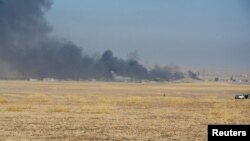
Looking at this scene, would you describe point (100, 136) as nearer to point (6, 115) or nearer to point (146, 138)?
point (146, 138)

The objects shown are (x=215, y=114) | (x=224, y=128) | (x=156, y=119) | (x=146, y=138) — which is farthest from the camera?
(x=215, y=114)

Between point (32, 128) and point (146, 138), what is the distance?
26.8 feet

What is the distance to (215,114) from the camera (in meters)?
47.7

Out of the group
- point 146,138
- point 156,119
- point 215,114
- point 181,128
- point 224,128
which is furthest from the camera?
point 215,114

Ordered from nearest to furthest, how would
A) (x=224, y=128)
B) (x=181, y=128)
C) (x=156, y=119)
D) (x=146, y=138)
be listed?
(x=224, y=128) → (x=146, y=138) → (x=181, y=128) → (x=156, y=119)

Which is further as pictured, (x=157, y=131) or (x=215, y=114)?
(x=215, y=114)

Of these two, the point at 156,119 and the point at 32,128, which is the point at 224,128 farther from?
the point at 156,119

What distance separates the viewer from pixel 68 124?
37.2 metres

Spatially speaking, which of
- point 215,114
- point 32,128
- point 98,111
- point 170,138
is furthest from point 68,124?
point 215,114

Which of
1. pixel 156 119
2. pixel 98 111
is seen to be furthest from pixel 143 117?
pixel 98 111

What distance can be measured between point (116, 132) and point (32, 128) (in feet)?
18.2

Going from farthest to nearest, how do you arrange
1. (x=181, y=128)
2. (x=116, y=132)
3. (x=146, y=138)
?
(x=181, y=128)
(x=116, y=132)
(x=146, y=138)

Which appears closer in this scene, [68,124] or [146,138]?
[146,138]

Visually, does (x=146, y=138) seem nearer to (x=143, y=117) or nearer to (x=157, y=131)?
(x=157, y=131)
